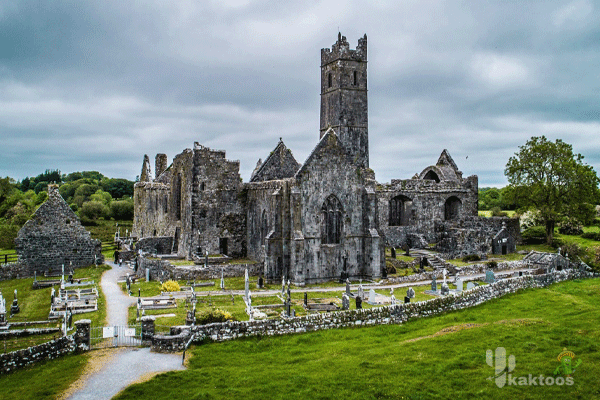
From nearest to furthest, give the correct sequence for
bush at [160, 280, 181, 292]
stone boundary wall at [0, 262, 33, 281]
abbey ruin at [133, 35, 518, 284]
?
bush at [160, 280, 181, 292] → abbey ruin at [133, 35, 518, 284] → stone boundary wall at [0, 262, 33, 281]

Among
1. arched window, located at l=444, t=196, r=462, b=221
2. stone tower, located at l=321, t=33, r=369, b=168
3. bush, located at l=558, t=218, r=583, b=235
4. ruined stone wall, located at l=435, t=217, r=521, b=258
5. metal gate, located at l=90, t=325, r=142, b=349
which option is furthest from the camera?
bush, located at l=558, t=218, r=583, b=235

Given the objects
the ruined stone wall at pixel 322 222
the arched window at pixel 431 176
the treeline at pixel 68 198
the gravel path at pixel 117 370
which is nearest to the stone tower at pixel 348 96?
the arched window at pixel 431 176

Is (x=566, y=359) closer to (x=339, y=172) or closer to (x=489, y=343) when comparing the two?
(x=489, y=343)

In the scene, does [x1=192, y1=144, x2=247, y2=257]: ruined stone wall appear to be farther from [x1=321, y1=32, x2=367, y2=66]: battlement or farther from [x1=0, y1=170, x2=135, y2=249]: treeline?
[x1=0, y1=170, x2=135, y2=249]: treeline

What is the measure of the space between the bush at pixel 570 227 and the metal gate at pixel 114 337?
52333 mm

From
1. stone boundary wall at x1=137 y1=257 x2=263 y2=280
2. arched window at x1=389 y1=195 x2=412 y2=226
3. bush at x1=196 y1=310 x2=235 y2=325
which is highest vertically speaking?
arched window at x1=389 y1=195 x2=412 y2=226

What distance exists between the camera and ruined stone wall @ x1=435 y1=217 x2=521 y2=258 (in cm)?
4428

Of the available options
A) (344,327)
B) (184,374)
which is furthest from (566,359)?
(184,374)

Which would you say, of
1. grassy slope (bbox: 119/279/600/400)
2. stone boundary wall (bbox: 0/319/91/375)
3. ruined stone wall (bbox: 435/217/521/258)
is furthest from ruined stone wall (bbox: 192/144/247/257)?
stone boundary wall (bbox: 0/319/91/375)

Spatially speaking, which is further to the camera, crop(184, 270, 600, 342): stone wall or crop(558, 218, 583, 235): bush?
crop(558, 218, 583, 235): bush

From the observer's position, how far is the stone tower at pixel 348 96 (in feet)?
165

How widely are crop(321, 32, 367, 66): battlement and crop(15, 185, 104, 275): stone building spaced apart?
29.0 metres

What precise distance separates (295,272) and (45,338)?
16562 mm

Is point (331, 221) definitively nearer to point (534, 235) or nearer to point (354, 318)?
point (354, 318)
